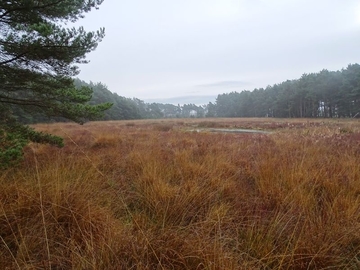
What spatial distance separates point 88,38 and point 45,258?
334cm

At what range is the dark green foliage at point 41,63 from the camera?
3123mm

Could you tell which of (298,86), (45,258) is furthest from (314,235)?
(298,86)

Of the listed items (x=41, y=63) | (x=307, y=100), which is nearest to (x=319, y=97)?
(x=307, y=100)

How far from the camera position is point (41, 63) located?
12.1ft

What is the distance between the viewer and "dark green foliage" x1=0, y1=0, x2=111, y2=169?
3.12m

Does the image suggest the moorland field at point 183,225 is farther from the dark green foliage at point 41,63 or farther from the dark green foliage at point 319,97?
the dark green foliage at point 319,97

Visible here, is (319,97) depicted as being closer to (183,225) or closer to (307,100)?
(307,100)

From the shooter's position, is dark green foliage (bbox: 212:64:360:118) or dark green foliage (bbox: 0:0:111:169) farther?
dark green foliage (bbox: 212:64:360:118)

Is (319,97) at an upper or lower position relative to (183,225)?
upper

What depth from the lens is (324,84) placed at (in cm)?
4841

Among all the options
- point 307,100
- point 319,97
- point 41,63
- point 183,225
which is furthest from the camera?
point 307,100

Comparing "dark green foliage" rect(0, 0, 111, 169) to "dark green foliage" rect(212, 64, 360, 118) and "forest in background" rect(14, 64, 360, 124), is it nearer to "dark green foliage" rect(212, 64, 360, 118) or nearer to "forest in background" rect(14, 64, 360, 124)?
"forest in background" rect(14, 64, 360, 124)

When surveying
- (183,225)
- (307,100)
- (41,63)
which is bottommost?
(183,225)

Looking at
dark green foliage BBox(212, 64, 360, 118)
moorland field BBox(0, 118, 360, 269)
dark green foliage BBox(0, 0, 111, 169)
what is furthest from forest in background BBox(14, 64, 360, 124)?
moorland field BBox(0, 118, 360, 269)
